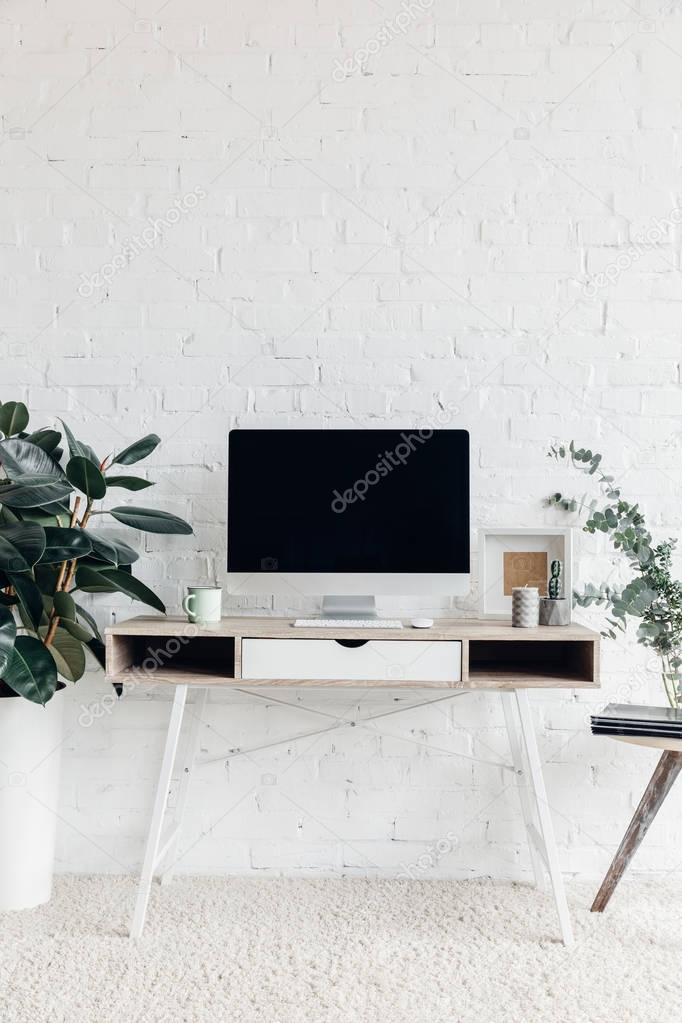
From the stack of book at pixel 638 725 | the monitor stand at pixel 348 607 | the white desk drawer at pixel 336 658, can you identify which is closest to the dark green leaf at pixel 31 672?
the white desk drawer at pixel 336 658

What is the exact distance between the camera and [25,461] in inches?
70.9

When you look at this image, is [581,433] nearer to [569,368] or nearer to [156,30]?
[569,368]

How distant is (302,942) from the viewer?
182 centimetres

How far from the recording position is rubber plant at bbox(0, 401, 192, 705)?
1731 millimetres

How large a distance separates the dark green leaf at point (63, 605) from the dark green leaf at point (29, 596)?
0.06m

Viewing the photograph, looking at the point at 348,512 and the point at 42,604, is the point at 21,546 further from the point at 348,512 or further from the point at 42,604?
the point at 348,512

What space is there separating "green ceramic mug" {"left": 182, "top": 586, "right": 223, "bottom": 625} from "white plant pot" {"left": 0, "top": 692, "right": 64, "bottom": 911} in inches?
16.9

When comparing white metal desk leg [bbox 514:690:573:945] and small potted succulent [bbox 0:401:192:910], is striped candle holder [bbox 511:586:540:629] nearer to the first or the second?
white metal desk leg [bbox 514:690:573:945]

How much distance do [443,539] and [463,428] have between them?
37cm

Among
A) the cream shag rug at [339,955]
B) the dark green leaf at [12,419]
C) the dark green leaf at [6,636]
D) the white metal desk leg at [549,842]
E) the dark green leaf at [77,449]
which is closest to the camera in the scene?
the cream shag rug at [339,955]

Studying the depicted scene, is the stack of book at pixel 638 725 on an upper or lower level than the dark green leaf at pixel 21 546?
lower

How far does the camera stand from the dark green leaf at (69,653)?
6.28ft

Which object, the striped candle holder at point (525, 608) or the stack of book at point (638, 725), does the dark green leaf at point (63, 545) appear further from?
the stack of book at point (638, 725)

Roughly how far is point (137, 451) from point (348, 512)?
1.80 feet
